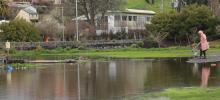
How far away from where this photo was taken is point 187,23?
75.9 metres

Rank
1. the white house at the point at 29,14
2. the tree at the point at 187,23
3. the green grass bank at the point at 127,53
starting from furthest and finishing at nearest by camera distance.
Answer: the white house at the point at 29,14
the tree at the point at 187,23
the green grass bank at the point at 127,53

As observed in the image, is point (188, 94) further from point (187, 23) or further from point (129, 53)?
point (187, 23)

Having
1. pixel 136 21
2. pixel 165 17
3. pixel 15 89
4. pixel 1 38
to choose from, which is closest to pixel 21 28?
pixel 1 38

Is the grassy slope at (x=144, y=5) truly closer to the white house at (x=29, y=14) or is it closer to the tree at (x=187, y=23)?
the white house at (x=29, y=14)

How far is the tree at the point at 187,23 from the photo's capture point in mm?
75312

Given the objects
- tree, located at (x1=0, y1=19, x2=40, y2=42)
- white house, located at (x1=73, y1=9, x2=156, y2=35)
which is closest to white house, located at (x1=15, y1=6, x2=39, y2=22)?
white house, located at (x1=73, y1=9, x2=156, y2=35)

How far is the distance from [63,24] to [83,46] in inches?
1072

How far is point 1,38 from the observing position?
86.9 m

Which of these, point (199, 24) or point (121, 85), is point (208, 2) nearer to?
point (199, 24)

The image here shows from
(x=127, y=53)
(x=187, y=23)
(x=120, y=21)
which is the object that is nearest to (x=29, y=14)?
(x=120, y=21)

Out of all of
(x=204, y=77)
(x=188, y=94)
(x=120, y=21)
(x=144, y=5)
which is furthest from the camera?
(x=144, y=5)

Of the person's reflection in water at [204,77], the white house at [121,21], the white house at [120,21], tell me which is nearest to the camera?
the person's reflection in water at [204,77]

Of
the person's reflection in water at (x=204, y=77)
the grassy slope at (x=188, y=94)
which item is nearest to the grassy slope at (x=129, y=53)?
the person's reflection in water at (x=204, y=77)

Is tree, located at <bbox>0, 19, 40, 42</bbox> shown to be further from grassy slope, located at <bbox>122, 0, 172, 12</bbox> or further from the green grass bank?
grassy slope, located at <bbox>122, 0, 172, 12</bbox>
